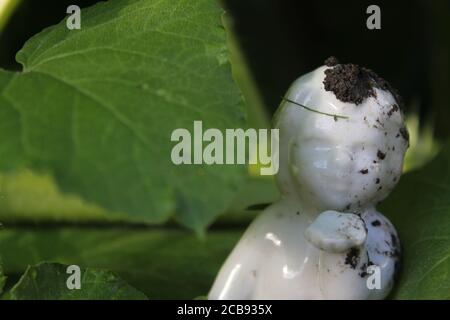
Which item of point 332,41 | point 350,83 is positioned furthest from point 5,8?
point 332,41

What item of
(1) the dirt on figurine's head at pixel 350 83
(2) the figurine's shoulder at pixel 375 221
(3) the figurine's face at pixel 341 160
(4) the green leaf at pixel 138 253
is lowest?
(4) the green leaf at pixel 138 253

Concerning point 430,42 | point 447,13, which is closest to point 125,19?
point 447,13

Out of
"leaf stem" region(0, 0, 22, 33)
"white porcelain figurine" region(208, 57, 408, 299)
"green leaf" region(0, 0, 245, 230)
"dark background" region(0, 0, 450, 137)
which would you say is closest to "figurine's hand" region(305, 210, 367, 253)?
"white porcelain figurine" region(208, 57, 408, 299)

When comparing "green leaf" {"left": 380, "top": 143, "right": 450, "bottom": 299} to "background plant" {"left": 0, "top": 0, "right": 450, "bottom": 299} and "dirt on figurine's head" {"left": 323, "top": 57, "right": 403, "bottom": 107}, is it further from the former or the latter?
"dirt on figurine's head" {"left": 323, "top": 57, "right": 403, "bottom": 107}

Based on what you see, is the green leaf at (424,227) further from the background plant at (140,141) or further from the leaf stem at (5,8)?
the leaf stem at (5,8)

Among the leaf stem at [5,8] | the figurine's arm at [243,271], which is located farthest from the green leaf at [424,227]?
the leaf stem at [5,8]
